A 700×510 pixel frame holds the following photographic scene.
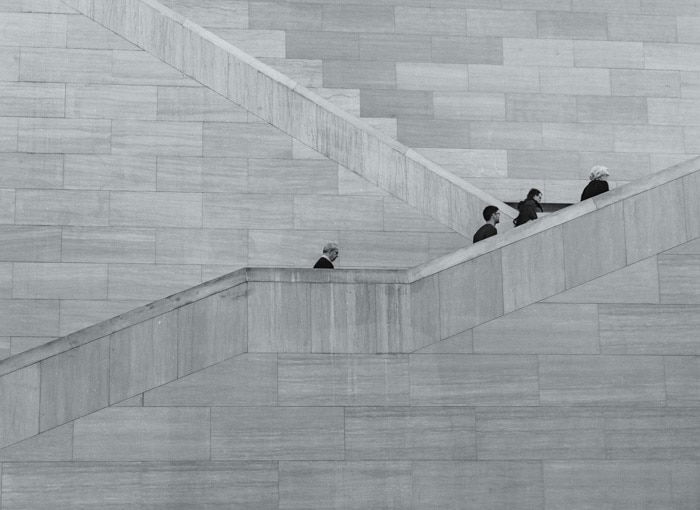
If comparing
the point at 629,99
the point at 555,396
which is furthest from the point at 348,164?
the point at 629,99

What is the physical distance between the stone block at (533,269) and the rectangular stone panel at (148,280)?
5.25 m

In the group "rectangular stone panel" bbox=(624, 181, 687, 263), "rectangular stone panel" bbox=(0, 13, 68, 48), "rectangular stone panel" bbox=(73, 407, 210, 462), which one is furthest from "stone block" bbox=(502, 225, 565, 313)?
"rectangular stone panel" bbox=(0, 13, 68, 48)

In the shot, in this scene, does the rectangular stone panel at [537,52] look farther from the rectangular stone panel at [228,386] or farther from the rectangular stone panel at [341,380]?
the rectangular stone panel at [228,386]

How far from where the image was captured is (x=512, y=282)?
1662 centimetres

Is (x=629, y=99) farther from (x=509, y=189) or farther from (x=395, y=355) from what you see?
(x=395, y=355)

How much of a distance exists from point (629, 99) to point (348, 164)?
7.18 m

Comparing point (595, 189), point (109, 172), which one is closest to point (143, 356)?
point (109, 172)

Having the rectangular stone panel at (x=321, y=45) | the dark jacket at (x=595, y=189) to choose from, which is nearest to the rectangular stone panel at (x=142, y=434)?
the dark jacket at (x=595, y=189)

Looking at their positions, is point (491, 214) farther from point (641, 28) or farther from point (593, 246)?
point (641, 28)

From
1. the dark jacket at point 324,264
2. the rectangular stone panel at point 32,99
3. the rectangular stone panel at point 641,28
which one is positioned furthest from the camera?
the rectangular stone panel at point 641,28

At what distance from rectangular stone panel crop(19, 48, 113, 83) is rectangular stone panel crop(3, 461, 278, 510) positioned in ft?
23.9

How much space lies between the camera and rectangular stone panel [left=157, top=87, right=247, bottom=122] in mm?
20438

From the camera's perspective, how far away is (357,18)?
2489 cm

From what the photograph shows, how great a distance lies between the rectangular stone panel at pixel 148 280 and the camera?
19.7 metres
